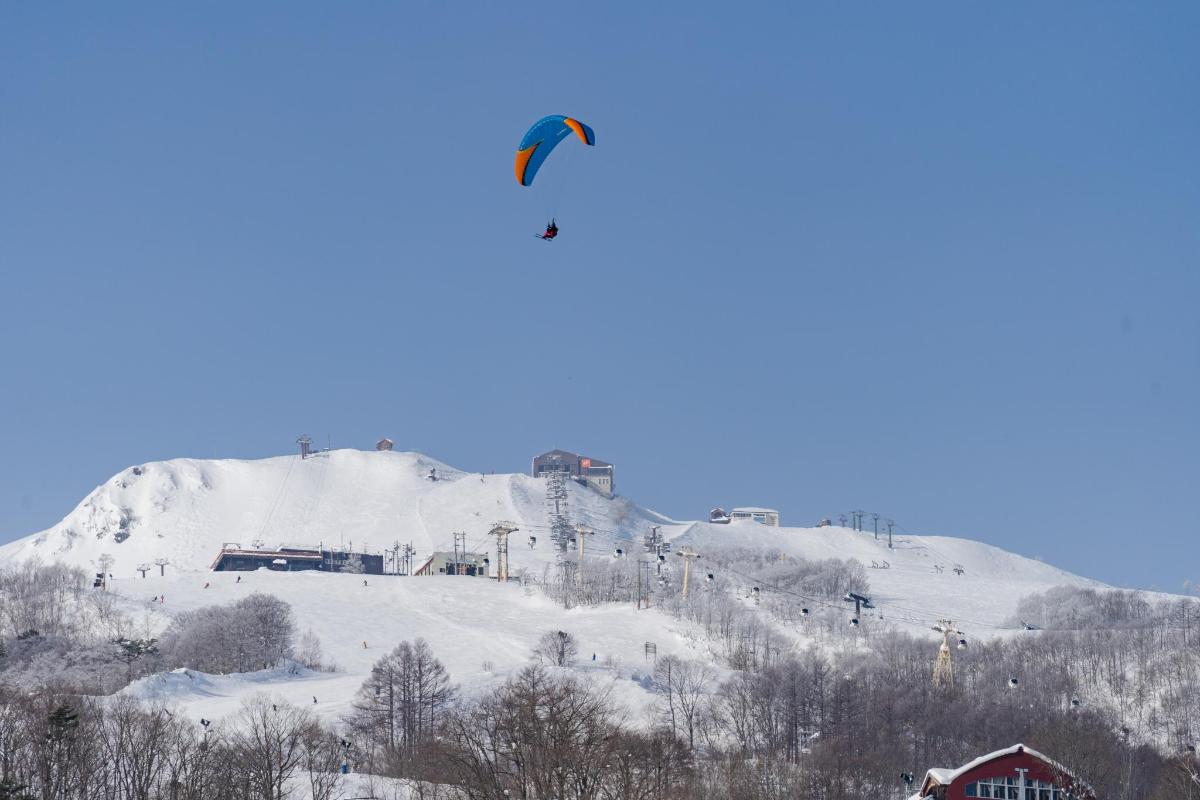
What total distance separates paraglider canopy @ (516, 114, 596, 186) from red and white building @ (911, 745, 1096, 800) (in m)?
26.9

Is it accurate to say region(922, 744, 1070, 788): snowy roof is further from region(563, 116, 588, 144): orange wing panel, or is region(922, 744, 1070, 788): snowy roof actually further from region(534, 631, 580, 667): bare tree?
region(534, 631, 580, 667): bare tree

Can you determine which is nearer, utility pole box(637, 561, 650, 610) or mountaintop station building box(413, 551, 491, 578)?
utility pole box(637, 561, 650, 610)

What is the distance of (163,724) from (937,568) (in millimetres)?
144227

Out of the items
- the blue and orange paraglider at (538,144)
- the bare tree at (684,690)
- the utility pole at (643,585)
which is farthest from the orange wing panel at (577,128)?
the utility pole at (643,585)

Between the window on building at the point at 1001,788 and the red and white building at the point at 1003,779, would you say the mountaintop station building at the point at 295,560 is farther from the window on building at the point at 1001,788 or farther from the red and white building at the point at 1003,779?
the window on building at the point at 1001,788

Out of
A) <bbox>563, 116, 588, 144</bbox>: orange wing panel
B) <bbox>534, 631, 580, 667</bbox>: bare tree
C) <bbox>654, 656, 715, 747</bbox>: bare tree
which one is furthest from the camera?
<bbox>534, 631, 580, 667</bbox>: bare tree

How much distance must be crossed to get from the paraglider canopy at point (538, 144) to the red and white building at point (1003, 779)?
2695 cm

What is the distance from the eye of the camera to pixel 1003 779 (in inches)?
2345

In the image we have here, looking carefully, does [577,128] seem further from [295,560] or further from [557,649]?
[295,560]

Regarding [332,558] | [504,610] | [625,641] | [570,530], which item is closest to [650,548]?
[570,530]

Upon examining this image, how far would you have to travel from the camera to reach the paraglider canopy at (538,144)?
50.3m

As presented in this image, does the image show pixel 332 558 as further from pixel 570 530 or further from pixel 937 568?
pixel 937 568

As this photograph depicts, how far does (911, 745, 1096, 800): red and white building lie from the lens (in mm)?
59312

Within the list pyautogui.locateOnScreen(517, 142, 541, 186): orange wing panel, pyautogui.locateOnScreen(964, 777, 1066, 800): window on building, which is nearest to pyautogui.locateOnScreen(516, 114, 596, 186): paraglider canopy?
pyautogui.locateOnScreen(517, 142, 541, 186): orange wing panel
